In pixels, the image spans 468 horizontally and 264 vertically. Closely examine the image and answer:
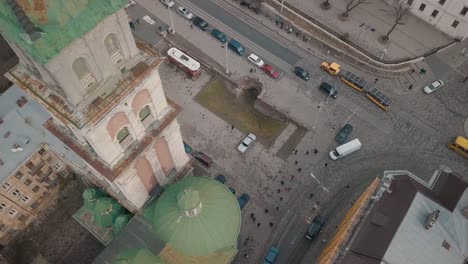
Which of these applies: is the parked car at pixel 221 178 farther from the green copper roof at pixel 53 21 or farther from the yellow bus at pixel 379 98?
the green copper roof at pixel 53 21

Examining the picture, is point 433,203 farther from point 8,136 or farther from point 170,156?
point 8,136

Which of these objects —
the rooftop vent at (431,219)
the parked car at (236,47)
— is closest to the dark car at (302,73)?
the parked car at (236,47)

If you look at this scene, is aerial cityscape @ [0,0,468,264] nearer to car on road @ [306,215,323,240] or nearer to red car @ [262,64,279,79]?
car on road @ [306,215,323,240]

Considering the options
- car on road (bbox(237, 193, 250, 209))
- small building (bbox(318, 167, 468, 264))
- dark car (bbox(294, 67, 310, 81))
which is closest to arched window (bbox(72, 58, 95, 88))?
small building (bbox(318, 167, 468, 264))

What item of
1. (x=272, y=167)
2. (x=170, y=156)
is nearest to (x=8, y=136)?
(x=170, y=156)

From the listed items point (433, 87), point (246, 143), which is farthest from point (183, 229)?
point (433, 87)

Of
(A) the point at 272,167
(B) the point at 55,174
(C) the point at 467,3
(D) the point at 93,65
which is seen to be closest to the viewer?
(D) the point at 93,65
